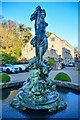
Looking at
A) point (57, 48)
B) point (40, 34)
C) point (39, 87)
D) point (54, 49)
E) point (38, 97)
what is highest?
point (57, 48)

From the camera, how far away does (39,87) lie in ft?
22.1

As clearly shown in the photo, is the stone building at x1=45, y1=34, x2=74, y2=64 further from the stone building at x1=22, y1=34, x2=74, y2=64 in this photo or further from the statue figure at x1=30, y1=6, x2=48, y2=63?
the statue figure at x1=30, y1=6, x2=48, y2=63

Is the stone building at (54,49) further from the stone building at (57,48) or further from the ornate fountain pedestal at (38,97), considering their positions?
the ornate fountain pedestal at (38,97)

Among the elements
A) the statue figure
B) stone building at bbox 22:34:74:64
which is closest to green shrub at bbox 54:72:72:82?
the statue figure

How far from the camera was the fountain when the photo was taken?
21.1ft

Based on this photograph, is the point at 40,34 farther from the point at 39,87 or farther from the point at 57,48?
the point at 57,48

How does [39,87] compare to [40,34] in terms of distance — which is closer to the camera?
[39,87]

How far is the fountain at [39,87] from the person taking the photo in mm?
6434

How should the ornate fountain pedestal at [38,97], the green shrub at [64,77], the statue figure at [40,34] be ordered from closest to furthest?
the ornate fountain pedestal at [38,97], the statue figure at [40,34], the green shrub at [64,77]

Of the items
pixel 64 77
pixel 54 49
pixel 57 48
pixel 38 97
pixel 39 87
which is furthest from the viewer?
pixel 57 48

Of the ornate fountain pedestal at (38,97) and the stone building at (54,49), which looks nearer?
the ornate fountain pedestal at (38,97)

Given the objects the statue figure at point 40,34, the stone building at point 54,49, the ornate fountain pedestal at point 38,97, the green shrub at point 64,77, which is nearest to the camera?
the ornate fountain pedestal at point 38,97

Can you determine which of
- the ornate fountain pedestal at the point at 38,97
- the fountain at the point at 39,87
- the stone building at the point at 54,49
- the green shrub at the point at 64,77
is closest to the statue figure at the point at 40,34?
the fountain at the point at 39,87

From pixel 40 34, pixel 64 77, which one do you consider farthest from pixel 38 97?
pixel 64 77
